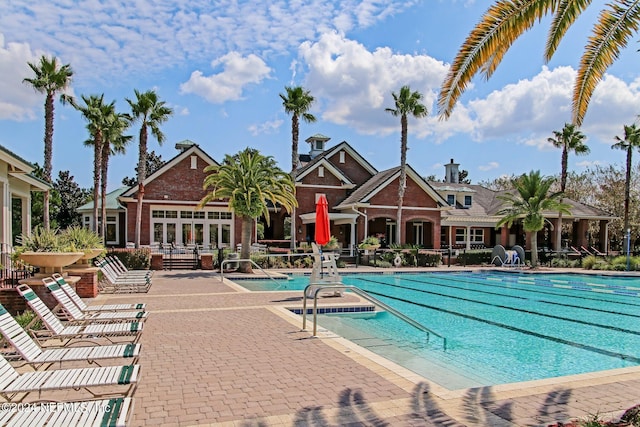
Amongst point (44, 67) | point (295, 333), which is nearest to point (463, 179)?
point (44, 67)

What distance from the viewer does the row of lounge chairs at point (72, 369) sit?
157 inches

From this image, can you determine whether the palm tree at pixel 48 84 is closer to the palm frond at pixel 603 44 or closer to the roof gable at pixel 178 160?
the roof gable at pixel 178 160

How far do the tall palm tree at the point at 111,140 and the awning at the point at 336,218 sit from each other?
1316cm

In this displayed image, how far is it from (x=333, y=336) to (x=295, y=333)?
28.0 inches

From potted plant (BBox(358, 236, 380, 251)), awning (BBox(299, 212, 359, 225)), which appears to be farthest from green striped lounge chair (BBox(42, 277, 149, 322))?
awning (BBox(299, 212, 359, 225))

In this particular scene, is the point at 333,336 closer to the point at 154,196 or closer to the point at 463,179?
the point at 154,196

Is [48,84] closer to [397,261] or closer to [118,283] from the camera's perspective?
[118,283]

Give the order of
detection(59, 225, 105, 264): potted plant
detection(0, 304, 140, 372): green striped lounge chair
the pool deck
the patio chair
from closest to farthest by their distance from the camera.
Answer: the pool deck → detection(0, 304, 140, 372): green striped lounge chair → detection(59, 225, 105, 264): potted plant → the patio chair

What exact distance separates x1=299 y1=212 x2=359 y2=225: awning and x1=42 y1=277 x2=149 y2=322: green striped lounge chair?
25906 mm

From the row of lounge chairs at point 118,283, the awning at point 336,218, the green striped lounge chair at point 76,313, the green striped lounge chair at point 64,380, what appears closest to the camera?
the green striped lounge chair at point 64,380

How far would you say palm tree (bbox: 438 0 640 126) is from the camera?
21.5 ft


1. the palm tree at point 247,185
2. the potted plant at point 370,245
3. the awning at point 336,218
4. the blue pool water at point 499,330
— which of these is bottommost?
the blue pool water at point 499,330

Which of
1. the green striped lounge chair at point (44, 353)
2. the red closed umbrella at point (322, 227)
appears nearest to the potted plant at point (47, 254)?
the green striped lounge chair at point (44, 353)

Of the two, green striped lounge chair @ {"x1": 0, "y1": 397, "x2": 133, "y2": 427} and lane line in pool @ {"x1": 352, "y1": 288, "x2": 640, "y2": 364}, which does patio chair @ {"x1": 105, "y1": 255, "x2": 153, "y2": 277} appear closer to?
lane line in pool @ {"x1": 352, "y1": 288, "x2": 640, "y2": 364}
